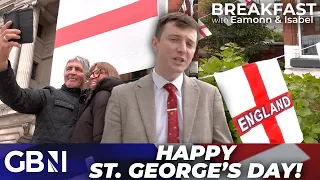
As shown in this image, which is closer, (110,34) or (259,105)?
(259,105)

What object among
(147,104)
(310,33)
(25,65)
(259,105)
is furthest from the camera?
(25,65)

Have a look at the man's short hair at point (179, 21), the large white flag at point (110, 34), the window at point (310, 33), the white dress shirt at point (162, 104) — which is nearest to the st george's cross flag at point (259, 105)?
the white dress shirt at point (162, 104)

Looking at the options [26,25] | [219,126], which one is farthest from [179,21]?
[26,25]

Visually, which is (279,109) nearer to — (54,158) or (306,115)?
(306,115)

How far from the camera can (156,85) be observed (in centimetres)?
172

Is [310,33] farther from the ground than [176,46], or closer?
farther from the ground

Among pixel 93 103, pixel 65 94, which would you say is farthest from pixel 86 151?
pixel 65 94

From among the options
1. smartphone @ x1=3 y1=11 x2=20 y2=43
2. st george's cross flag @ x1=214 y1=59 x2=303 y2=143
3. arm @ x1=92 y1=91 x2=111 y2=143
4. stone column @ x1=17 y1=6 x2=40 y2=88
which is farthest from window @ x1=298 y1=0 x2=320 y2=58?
stone column @ x1=17 y1=6 x2=40 y2=88

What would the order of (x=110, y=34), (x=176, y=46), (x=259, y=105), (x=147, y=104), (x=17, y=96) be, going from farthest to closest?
(x=110, y=34) → (x=259, y=105) → (x=17, y=96) → (x=147, y=104) → (x=176, y=46)

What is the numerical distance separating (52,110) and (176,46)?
1.01 m

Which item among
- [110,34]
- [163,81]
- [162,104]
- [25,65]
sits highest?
[25,65]

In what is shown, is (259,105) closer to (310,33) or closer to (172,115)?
(172,115)

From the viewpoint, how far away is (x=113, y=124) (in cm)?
164

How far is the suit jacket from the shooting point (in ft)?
5.28
